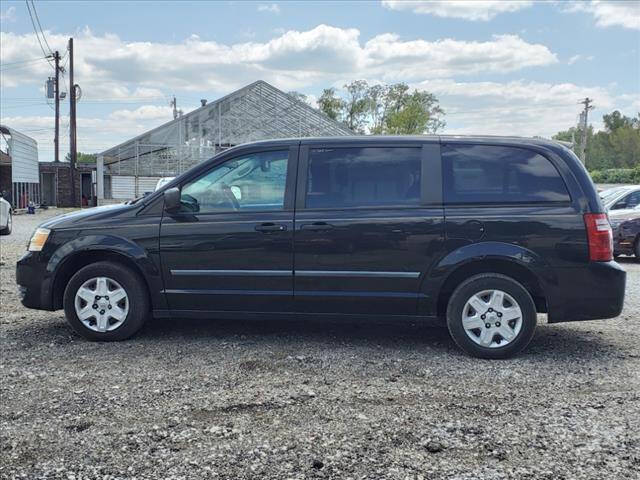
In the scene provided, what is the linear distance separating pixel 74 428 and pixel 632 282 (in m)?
8.32

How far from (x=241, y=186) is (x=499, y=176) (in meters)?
2.22

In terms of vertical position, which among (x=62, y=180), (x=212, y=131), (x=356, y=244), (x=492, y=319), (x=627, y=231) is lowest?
(x=492, y=319)

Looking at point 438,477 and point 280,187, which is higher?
point 280,187

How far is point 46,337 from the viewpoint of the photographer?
217 inches

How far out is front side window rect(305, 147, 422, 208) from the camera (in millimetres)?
5047

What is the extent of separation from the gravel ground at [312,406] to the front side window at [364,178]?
1.28m

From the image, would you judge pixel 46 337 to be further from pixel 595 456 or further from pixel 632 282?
pixel 632 282

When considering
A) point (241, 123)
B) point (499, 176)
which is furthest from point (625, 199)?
point (241, 123)

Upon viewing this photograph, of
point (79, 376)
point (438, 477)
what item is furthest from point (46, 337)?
point (438, 477)

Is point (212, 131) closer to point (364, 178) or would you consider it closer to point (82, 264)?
point (82, 264)

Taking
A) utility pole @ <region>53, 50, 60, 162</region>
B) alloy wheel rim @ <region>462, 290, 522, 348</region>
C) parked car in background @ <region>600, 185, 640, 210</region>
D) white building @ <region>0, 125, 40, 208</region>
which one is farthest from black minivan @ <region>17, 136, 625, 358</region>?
utility pole @ <region>53, 50, 60, 162</region>

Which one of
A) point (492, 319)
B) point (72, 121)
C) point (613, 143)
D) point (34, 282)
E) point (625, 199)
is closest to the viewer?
point (492, 319)

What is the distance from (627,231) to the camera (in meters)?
11.7

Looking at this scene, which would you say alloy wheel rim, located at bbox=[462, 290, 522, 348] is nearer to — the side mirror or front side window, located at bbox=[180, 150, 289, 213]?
front side window, located at bbox=[180, 150, 289, 213]
